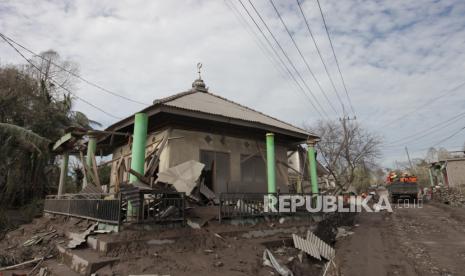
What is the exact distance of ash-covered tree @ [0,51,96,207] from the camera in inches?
656

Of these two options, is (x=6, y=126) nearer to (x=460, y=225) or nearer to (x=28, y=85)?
(x=28, y=85)

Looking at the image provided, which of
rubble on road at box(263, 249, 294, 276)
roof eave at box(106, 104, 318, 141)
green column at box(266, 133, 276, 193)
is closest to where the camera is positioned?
rubble on road at box(263, 249, 294, 276)

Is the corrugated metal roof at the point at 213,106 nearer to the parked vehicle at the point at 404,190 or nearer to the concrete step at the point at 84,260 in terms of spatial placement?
the concrete step at the point at 84,260

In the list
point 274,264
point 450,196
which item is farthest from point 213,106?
point 450,196

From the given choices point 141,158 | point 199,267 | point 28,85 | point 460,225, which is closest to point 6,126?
point 28,85

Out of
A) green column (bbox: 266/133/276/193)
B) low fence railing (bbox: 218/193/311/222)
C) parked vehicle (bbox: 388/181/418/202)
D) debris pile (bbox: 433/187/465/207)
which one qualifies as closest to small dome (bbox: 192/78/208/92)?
green column (bbox: 266/133/276/193)

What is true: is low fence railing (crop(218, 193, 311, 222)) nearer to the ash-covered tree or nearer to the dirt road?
the dirt road

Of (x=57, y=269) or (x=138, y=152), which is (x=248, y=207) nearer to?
(x=138, y=152)

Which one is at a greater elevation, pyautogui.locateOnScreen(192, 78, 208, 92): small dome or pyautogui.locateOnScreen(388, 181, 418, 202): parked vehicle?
pyautogui.locateOnScreen(192, 78, 208, 92): small dome

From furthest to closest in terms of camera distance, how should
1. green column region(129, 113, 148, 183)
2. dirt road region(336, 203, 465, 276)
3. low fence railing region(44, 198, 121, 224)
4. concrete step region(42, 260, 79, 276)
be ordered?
1. green column region(129, 113, 148, 183)
2. dirt road region(336, 203, 465, 276)
3. low fence railing region(44, 198, 121, 224)
4. concrete step region(42, 260, 79, 276)

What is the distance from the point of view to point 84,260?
5.87 meters

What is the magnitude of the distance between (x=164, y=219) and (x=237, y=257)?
203cm

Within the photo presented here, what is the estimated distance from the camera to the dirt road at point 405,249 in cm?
736

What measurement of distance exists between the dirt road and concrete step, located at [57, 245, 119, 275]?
5.67m
